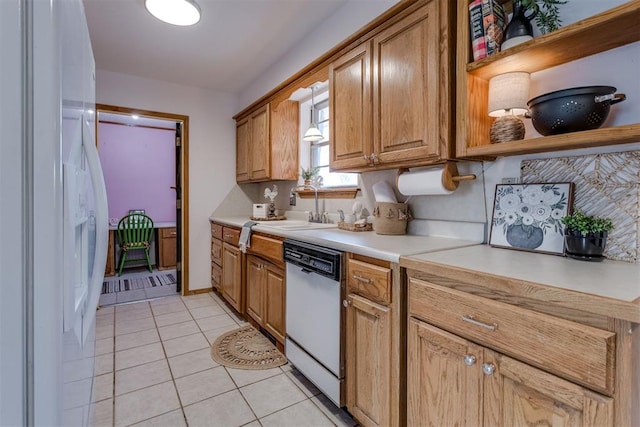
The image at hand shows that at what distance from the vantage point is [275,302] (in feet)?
7.27

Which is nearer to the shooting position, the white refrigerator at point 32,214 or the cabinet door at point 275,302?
the white refrigerator at point 32,214

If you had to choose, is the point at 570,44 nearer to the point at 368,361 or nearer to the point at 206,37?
the point at 368,361

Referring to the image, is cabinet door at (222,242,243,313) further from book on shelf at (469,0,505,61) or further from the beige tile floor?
book on shelf at (469,0,505,61)

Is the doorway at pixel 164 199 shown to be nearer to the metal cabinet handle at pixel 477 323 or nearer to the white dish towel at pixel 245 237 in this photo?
the white dish towel at pixel 245 237

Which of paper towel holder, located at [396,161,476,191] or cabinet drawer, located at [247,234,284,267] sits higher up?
paper towel holder, located at [396,161,476,191]

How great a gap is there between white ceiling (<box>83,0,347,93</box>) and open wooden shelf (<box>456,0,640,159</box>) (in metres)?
1.19

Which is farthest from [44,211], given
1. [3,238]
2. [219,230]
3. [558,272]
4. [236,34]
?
[219,230]

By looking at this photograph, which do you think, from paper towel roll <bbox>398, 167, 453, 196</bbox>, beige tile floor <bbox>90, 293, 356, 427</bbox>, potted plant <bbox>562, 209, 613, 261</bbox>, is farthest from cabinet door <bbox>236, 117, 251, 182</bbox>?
potted plant <bbox>562, 209, 613, 261</bbox>

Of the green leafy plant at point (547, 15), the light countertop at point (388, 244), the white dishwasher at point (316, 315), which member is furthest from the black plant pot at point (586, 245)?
the white dishwasher at point (316, 315)

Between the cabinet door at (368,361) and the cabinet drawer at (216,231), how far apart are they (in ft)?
Result: 7.43

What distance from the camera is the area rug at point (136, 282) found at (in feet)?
12.7

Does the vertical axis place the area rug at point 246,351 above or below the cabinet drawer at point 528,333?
below

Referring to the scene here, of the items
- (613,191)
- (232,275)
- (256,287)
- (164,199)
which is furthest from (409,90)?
(164,199)

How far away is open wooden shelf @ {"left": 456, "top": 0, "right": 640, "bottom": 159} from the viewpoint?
990 millimetres
